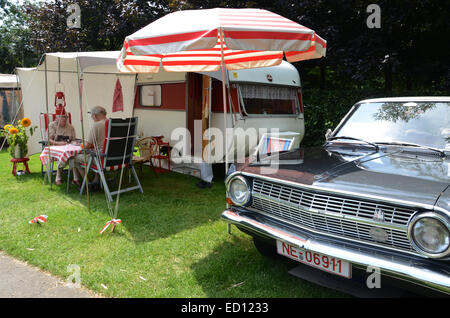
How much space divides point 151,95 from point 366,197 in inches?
252

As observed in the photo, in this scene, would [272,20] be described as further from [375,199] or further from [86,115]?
[86,115]

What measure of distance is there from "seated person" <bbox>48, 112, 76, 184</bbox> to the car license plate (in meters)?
5.21

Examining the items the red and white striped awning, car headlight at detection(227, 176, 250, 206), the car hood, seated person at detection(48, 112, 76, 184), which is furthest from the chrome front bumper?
seated person at detection(48, 112, 76, 184)

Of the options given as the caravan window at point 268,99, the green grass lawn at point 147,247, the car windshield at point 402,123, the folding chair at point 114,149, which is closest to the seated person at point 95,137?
the folding chair at point 114,149

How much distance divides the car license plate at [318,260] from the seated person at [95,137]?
3.88m

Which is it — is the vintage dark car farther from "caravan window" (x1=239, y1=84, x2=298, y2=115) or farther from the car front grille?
"caravan window" (x1=239, y1=84, x2=298, y2=115)

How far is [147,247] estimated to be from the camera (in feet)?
13.1

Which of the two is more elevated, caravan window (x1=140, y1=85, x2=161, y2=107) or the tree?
the tree

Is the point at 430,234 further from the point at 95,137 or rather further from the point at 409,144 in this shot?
the point at 95,137

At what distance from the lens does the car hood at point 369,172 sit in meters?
2.36

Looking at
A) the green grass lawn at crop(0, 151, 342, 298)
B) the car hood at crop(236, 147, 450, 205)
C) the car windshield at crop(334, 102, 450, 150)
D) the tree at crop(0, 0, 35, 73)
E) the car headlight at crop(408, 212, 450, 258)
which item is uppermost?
the tree at crop(0, 0, 35, 73)

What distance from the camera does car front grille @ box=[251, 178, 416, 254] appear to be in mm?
2285

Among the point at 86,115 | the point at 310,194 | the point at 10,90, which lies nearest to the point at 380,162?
the point at 310,194

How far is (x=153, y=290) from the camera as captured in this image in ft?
10.3
